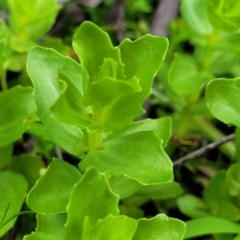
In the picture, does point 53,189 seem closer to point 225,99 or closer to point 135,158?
point 135,158

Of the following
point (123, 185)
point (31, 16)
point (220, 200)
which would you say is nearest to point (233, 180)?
point (220, 200)

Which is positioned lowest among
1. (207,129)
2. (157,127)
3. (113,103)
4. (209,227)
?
(207,129)

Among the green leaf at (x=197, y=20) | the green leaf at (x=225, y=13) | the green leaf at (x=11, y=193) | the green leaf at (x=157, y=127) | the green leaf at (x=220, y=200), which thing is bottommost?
the green leaf at (x=220, y=200)

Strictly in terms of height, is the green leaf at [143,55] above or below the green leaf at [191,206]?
above

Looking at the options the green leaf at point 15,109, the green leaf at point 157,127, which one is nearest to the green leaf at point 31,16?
the green leaf at point 15,109

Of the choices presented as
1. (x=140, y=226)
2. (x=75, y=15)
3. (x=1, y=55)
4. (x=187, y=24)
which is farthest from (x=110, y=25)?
(x=140, y=226)

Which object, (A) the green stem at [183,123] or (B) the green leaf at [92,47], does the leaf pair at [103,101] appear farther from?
(A) the green stem at [183,123]

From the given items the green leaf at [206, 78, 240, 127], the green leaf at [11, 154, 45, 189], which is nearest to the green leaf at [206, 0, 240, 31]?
the green leaf at [206, 78, 240, 127]
